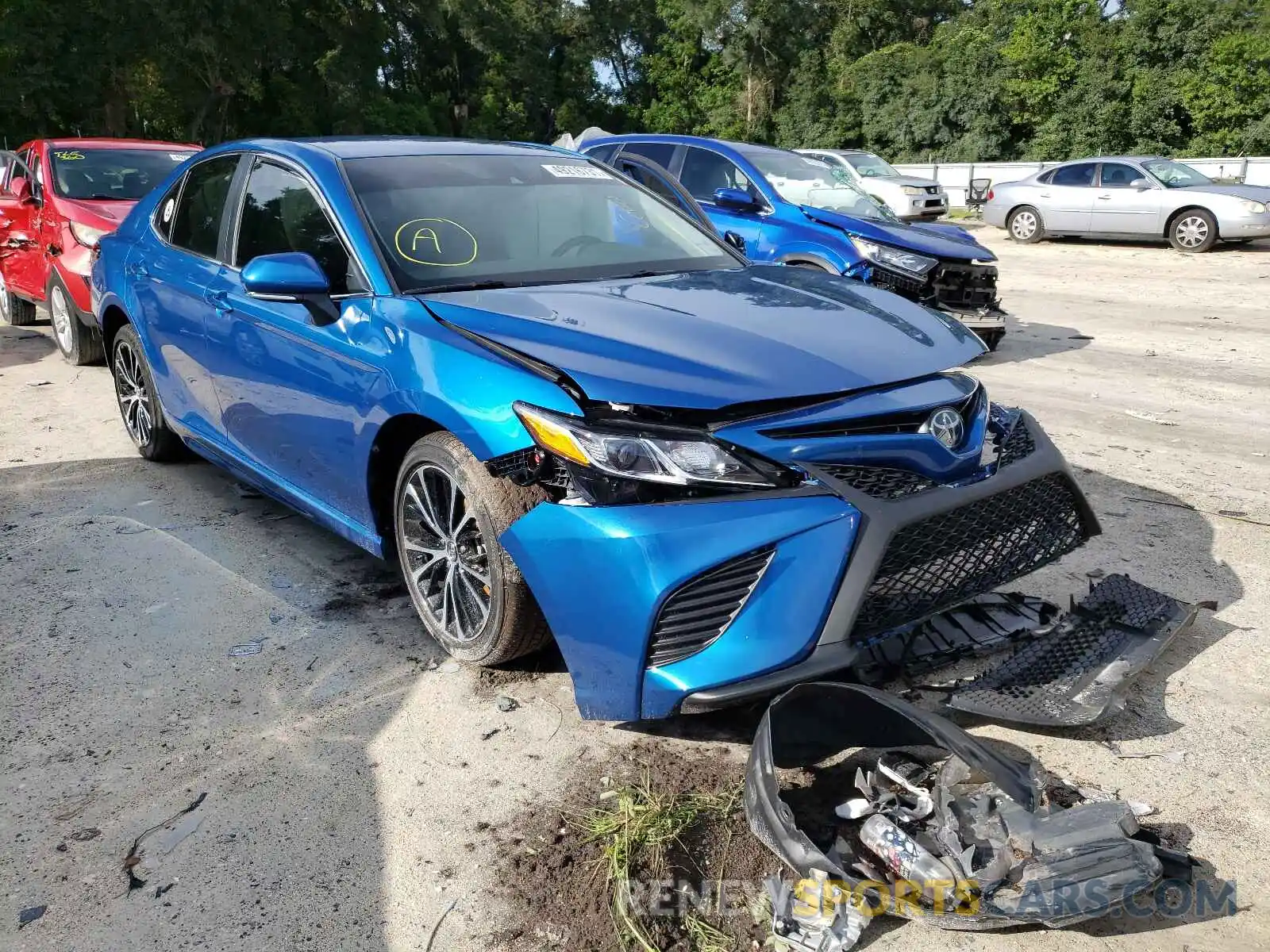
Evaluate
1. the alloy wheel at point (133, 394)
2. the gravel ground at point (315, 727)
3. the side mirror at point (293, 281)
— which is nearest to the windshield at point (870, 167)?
the gravel ground at point (315, 727)

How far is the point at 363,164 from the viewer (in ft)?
12.9

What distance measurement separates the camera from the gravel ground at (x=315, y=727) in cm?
Answer: 239

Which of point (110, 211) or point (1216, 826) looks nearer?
point (1216, 826)

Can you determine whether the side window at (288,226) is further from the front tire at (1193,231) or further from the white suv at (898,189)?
the front tire at (1193,231)

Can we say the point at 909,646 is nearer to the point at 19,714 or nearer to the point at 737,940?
the point at 737,940

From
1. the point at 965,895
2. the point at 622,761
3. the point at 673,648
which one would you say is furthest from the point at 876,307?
the point at 965,895

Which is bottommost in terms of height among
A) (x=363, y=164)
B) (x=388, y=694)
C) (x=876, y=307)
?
(x=388, y=694)

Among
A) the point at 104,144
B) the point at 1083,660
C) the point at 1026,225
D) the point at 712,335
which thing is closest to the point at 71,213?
the point at 104,144

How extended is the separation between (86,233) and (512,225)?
561 cm

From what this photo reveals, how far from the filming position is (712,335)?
3.05m

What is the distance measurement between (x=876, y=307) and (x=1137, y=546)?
1.79 metres

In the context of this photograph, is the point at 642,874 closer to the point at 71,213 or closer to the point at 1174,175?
the point at 71,213

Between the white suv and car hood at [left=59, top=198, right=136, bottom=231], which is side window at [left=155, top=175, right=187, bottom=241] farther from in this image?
the white suv

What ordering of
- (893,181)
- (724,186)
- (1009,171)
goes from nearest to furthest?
(724,186)
(893,181)
(1009,171)
